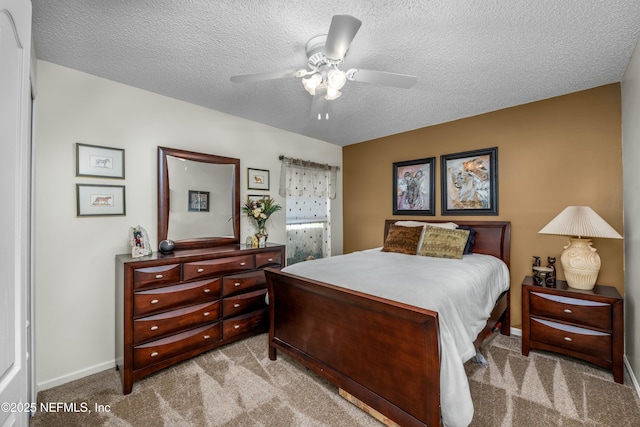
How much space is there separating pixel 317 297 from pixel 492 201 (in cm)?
258

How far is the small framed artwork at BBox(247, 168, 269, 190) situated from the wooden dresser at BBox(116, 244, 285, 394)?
0.99m

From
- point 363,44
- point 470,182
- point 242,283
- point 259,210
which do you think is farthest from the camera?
point 470,182

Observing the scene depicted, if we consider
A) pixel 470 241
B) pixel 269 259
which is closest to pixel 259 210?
pixel 269 259

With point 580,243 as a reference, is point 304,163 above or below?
above

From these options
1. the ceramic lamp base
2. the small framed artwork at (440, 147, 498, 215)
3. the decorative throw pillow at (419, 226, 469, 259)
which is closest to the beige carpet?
the ceramic lamp base

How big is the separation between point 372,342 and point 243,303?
1588 mm

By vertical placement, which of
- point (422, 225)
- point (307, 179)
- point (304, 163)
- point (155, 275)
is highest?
point (304, 163)

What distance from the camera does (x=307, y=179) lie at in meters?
4.45

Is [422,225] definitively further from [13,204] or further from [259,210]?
[13,204]

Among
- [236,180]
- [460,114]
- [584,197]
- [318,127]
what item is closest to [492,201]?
[584,197]

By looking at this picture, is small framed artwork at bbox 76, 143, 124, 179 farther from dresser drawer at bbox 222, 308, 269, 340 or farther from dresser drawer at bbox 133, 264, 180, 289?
dresser drawer at bbox 222, 308, 269, 340

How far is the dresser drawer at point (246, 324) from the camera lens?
9.15ft

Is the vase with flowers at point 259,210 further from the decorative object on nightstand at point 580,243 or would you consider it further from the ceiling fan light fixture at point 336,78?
the decorative object on nightstand at point 580,243

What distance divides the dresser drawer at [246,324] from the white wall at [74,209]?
3.30 feet
